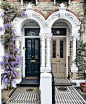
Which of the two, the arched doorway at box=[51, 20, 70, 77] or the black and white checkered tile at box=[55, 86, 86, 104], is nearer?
the black and white checkered tile at box=[55, 86, 86, 104]

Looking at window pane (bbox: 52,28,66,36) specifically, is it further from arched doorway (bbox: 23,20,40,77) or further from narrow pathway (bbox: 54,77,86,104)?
narrow pathway (bbox: 54,77,86,104)

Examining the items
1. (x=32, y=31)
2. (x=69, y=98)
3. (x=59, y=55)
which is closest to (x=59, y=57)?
(x=59, y=55)

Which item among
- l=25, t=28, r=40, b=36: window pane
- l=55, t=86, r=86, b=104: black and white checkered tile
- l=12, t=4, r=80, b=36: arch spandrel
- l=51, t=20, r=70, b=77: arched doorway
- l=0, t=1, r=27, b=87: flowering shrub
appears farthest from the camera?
l=51, t=20, r=70, b=77: arched doorway

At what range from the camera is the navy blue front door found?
17.6 ft

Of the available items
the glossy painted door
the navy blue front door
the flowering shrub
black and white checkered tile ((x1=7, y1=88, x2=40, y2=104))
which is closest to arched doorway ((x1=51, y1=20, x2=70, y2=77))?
the glossy painted door

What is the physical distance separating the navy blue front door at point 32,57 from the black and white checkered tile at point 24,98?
5.02ft

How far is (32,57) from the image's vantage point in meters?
5.36

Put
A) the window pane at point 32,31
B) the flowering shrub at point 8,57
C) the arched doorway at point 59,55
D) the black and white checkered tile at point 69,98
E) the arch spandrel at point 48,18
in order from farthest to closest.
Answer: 1. the arched doorway at point 59,55
2. the window pane at point 32,31
3. the arch spandrel at point 48,18
4. the flowering shrub at point 8,57
5. the black and white checkered tile at point 69,98

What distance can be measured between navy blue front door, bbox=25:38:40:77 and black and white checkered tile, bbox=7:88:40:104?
1.53m

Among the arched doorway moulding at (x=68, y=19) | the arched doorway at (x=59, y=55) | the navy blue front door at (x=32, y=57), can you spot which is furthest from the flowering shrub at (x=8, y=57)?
the arched doorway at (x=59, y=55)

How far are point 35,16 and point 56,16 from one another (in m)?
0.96

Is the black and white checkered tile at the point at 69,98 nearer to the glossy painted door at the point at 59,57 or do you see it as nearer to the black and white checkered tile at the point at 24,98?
the black and white checkered tile at the point at 24,98

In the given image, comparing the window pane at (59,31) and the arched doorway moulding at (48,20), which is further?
the window pane at (59,31)

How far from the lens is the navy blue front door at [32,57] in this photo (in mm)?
5355
